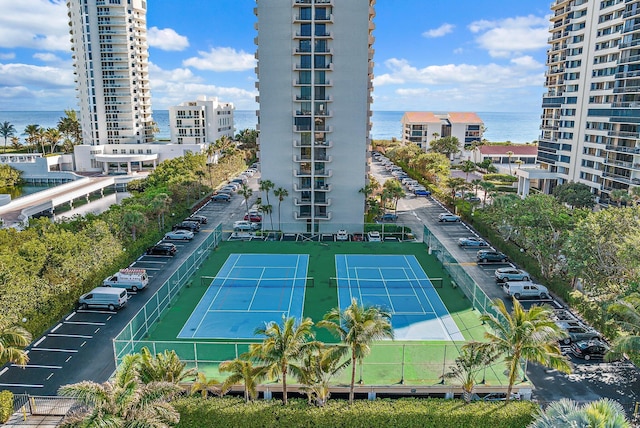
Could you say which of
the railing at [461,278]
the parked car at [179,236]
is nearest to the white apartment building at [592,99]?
the railing at [461,278]

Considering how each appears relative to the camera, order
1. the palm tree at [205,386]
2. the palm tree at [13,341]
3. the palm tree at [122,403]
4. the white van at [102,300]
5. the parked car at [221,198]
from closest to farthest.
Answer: the palm tree at [122,403] < the palm tree at [13,341] < the palm tree at [205,386] < the white van at [102,300] < the parked car at [221,198]

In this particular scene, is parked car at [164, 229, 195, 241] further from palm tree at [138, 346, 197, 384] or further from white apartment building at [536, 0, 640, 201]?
white apartment building at [536, 0, 640, 201]

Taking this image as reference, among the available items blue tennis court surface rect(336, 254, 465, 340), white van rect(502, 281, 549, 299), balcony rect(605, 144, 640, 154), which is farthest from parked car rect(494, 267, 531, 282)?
balcony rect(605, 144, 640, 154)

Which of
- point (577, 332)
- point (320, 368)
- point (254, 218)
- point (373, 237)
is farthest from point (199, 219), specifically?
point (577, 332)

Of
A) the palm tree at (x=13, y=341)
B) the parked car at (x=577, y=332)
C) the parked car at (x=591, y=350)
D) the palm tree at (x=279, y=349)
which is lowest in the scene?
the parked car at (x=591, y=350)

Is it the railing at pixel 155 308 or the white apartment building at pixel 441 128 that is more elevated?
the white apartment building at pixel 441 128

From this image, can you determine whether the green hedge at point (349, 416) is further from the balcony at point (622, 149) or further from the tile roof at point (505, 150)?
the tile roof at point (505, 150)
